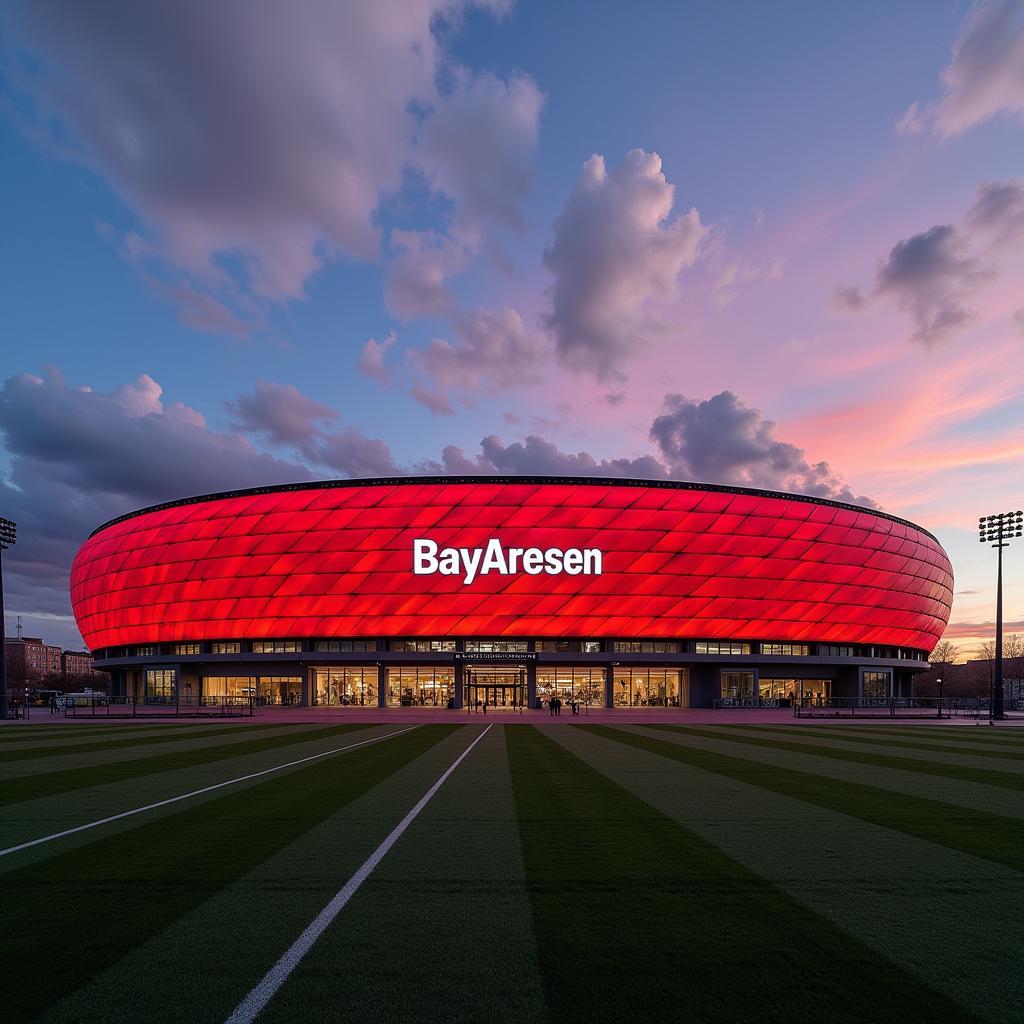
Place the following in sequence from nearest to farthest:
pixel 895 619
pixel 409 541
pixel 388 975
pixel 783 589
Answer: pixel 388 975
pixel 409 541
pixel 783 589
pixel 895 619

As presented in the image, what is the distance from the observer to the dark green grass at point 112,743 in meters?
22.2

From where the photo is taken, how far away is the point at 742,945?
20.1 ft

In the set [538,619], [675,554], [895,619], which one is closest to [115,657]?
[538,619]

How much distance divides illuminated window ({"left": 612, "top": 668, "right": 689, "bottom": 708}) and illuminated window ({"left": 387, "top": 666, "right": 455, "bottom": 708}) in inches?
653

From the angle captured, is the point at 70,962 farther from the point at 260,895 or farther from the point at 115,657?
the point at 115,657

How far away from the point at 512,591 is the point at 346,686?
20.2m

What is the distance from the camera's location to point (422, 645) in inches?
2771

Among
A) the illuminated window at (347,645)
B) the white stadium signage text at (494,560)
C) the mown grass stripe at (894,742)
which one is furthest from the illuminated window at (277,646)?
the mown grass stripe at (894,742)

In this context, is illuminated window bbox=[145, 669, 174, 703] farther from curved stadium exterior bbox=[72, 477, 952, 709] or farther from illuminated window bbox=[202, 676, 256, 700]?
illuminated window bbox=[202, 676, 256, 700]

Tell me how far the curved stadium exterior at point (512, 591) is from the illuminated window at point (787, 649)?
0.15 meters

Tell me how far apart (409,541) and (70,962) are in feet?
205

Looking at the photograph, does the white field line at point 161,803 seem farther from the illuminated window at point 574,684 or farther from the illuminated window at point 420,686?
the illuminated window at point 574,684

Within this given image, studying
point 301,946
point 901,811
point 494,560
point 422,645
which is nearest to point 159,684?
point 422,645

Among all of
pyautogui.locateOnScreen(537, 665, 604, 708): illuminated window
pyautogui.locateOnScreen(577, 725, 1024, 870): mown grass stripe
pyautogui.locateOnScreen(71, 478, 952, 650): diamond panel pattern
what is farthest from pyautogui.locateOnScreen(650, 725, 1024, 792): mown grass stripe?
pyautogui.locateOnScreen(537, 665, 604, 708): illuminated window
